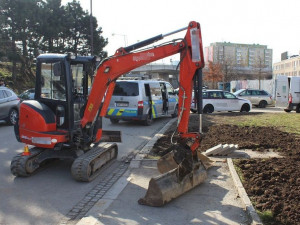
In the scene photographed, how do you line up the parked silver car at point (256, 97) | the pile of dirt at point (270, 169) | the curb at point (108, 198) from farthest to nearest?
the parked silver car at point (256, 97)
the pile of dirt at point (270, 169)
the curb at point (108, 198)

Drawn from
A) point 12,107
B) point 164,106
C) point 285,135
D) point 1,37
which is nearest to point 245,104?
point 164,106

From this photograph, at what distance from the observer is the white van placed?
807 inches

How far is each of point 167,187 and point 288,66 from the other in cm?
10500

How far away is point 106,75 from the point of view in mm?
6672

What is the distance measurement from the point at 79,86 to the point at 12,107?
872cm

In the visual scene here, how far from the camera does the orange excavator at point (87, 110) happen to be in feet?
18.4

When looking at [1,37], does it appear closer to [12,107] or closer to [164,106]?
[12,107]

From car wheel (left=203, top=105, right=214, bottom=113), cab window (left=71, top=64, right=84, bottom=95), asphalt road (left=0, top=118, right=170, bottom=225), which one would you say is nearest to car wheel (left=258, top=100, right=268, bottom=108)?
car wheel (left=203, top=105, right=214, bottom=113)

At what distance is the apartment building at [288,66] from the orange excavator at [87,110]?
94469 millimetres

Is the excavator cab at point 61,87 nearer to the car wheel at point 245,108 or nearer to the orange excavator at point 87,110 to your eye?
the orange excavator at point 87,110

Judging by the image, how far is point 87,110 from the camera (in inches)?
273

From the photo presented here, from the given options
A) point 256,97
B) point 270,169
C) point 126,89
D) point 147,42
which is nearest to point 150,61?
point 147,42

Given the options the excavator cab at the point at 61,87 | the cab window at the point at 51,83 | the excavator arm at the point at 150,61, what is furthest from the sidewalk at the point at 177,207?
the cab window at the point at 51,83

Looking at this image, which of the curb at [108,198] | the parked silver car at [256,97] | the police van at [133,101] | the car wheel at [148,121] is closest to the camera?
the curb at [108,198]
